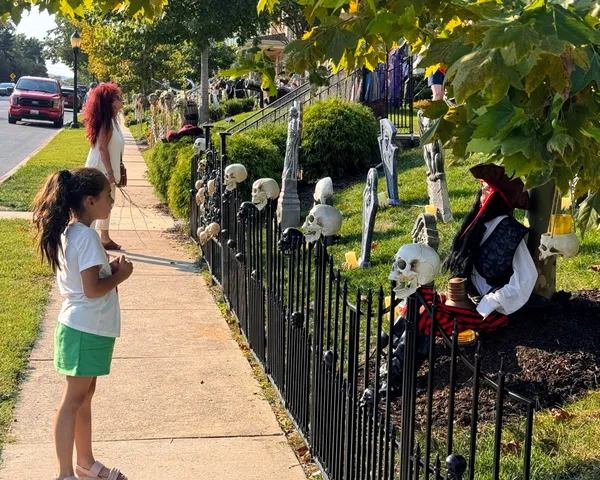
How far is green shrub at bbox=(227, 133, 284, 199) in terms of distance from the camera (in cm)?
1112

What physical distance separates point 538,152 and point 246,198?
341 inches

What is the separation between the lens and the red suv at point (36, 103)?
3309cm

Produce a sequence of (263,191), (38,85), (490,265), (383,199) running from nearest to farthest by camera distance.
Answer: (490,265) → (263,191) → (383,199) → (38,85)

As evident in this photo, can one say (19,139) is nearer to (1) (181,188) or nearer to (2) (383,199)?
(1) (181,188)

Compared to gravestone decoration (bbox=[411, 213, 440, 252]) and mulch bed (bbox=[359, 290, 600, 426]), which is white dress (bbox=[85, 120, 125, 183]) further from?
mulch bed (bbox=[359, 290, 600, 426])

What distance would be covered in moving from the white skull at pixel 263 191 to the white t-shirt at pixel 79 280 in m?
2.55

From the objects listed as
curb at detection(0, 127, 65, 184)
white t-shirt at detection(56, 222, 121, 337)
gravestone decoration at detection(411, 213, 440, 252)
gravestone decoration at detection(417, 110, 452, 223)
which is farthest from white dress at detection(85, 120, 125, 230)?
curb at detection(0, 127, 65, 184)

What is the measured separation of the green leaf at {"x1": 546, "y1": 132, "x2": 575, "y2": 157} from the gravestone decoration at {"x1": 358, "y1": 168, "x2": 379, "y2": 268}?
5.15 m

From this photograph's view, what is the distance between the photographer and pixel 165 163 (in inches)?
493

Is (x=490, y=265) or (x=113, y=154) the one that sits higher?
(x=113, y=154)

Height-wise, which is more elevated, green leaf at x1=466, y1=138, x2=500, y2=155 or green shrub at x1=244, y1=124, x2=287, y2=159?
green leaf at x1=466, y1=138, x2=500, y2=155

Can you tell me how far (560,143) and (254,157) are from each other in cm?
935

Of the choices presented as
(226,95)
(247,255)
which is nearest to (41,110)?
(226,95)

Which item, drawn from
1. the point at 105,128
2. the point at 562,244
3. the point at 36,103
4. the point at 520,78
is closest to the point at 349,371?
the point at 562,244
